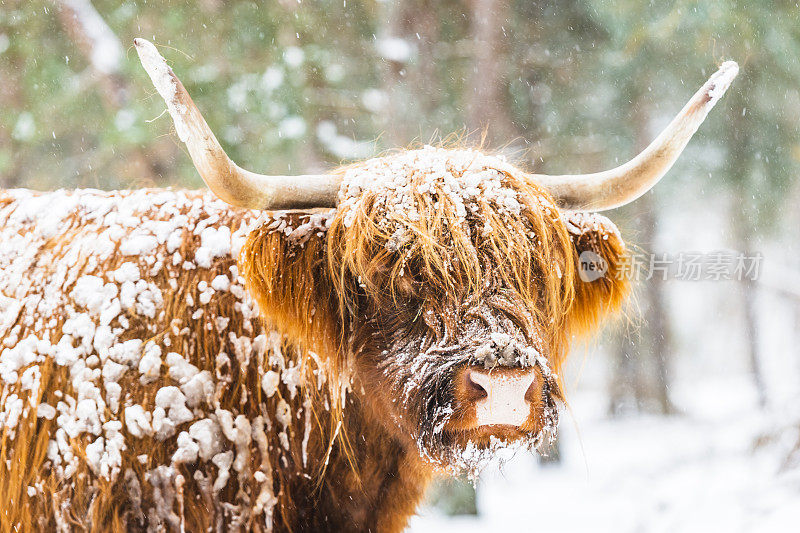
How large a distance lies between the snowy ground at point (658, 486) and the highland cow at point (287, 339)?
1.79 ft

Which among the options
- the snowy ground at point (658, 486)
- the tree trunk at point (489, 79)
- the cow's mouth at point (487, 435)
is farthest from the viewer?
the tree trunk at point (489, 79)

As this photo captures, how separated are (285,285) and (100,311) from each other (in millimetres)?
647

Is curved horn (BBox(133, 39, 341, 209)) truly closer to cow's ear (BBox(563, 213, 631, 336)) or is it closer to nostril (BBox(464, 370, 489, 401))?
nostril (BBox(464, 370, 489, 401))

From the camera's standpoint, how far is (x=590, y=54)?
26.3 feet

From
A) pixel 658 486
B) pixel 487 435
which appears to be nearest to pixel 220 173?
pixel 487 435

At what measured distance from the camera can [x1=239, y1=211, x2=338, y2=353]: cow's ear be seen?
2.51 metres

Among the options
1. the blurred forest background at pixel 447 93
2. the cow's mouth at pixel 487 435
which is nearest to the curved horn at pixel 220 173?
the cow's mouth at pixel 487 435

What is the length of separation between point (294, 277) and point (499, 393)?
85 cm

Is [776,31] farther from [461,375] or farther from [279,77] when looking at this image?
[461,375]

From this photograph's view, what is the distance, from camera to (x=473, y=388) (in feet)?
7.23

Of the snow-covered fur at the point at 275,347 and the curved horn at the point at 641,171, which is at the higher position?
the curved horn at the point at 641,171

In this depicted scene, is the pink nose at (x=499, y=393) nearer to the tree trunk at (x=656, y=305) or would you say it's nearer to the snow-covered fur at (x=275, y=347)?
the snow-covered fur at (x=275, y=347)

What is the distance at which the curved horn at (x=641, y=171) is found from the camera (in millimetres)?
2645

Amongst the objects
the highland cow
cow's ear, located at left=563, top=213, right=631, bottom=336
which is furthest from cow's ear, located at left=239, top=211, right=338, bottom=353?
cow's ear, located at left=563, top=213, right=631, bottom=336
